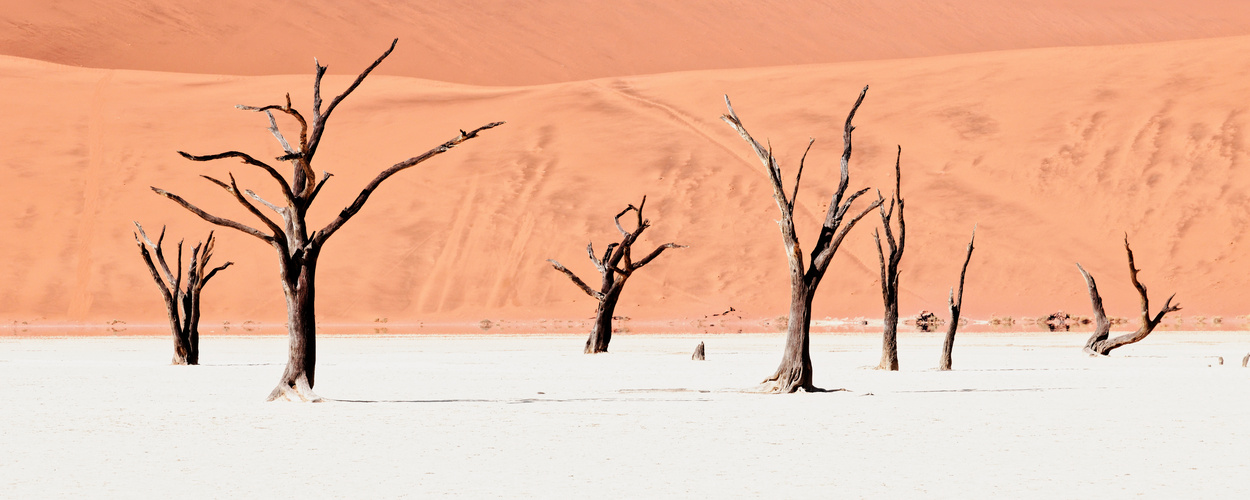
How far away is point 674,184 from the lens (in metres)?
61.2

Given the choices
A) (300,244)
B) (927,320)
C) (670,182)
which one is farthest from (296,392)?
(670,182)

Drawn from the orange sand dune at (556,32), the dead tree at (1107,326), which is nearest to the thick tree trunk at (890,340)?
the dead tree at (1107,326)

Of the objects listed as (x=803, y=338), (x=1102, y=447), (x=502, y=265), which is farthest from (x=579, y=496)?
(x=502, y=265)

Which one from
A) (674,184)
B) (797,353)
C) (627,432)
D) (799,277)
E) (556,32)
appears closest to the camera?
(627,432)

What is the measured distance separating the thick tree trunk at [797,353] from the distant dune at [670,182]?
36347 millimetres

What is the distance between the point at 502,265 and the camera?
56.8 m

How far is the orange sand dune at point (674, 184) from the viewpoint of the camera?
179 feet

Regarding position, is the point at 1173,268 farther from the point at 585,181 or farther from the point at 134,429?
the point at 134,429

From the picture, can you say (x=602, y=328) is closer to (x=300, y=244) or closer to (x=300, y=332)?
(x=300, y=332)

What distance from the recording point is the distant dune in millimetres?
54469

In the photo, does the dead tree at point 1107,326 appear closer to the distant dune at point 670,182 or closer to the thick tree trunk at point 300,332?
the thick tree trunk at point 300,332

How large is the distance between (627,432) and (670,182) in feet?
162

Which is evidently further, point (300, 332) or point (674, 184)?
point (674, 184)

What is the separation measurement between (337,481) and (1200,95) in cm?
6135
